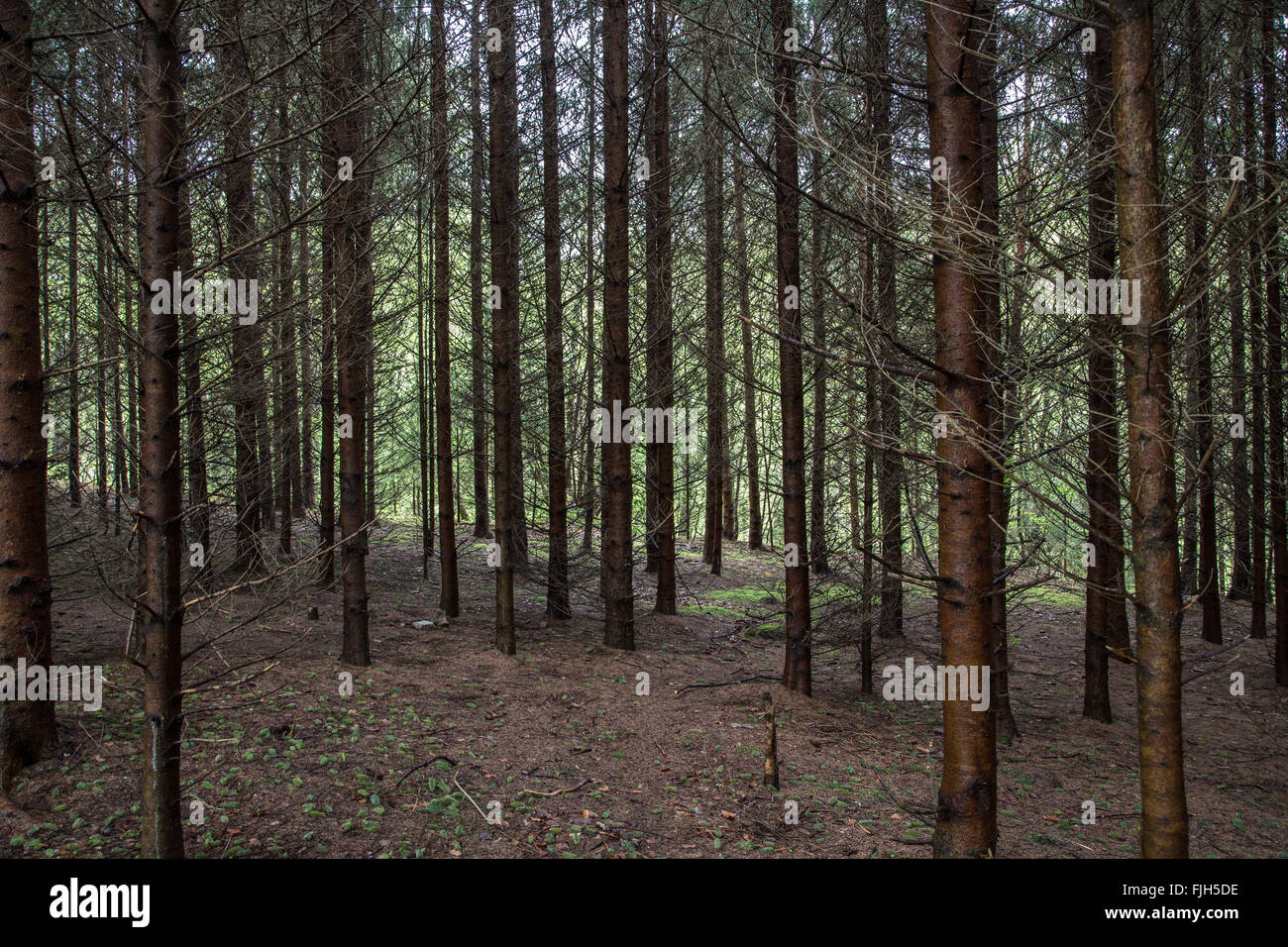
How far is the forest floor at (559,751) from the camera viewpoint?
4984 mm

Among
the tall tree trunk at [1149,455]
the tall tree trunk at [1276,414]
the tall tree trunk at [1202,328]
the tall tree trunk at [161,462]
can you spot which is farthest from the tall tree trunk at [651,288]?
the tall tree trunk at [1149,455]

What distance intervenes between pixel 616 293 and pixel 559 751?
18.9ft

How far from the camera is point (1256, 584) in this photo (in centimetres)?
1230

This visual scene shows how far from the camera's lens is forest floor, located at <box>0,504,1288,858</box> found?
16.4 feet

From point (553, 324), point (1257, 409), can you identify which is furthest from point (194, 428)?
point (1257, 409)

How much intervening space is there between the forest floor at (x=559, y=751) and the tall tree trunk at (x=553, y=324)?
0.80m

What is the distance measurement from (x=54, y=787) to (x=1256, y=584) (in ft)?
51.7

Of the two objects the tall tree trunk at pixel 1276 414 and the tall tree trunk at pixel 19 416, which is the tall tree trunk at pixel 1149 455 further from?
the tall tree trunk at pixel 1276 414

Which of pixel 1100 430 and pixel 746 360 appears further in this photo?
pixel 746 360

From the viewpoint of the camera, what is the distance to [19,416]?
15.7ft

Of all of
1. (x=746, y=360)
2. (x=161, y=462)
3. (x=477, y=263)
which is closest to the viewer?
(x=161, y=462)
